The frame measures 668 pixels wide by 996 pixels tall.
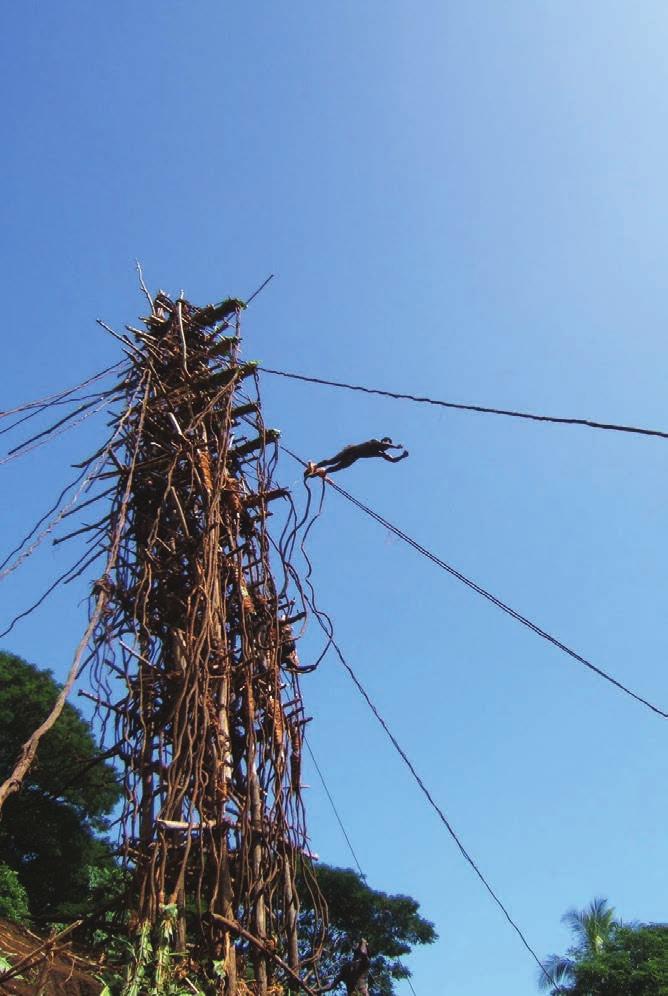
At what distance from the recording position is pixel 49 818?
795 inches

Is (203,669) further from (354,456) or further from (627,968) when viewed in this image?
(627,968)

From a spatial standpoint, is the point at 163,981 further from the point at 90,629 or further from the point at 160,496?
the point at 160,496

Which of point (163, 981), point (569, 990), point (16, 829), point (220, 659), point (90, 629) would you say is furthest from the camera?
point (16, 829)

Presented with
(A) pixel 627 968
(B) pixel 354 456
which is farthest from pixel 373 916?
(B) pixel 354 456

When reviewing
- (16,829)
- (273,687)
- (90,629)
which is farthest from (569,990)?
(90,629)

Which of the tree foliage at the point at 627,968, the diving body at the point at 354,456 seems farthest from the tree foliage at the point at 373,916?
the diving body at the point at 354,456

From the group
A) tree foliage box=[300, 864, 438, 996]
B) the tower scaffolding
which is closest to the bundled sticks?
the tower scaffolding

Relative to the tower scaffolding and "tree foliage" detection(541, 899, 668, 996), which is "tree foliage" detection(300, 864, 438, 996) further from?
the tower scaffolding

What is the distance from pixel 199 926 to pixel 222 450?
101 inches

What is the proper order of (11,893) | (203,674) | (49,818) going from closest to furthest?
1. (203,674)
2. (11,893)
3. (49,818)

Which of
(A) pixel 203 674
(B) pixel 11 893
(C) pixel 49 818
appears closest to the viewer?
(A) pixel 203 674

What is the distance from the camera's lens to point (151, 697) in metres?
4.37

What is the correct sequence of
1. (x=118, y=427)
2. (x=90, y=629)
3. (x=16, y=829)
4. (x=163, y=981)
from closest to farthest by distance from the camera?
(x=163, y=981), (x=90, y=629), (x=118, y=427), (x=16, y=829)

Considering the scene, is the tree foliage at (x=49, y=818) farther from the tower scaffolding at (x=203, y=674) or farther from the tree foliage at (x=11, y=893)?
the tower scaffolding at (x=203, y=674)
